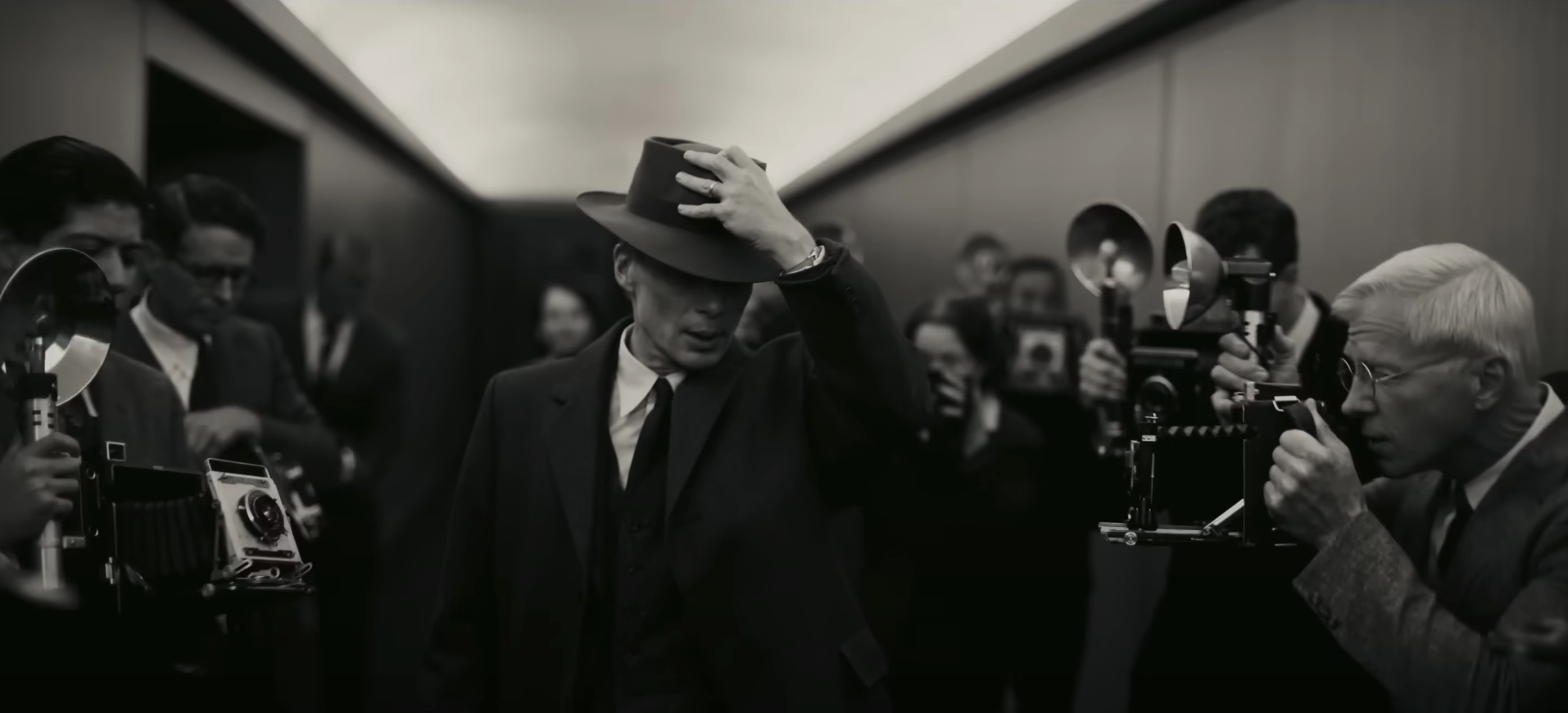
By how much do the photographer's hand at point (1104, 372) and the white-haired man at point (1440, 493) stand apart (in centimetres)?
91

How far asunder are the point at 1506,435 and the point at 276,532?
2.49 metres

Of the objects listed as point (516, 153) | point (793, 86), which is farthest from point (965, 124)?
point (516, 153)

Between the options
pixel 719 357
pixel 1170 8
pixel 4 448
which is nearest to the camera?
pixel 4 448

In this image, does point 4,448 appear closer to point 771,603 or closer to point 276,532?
point 276,532

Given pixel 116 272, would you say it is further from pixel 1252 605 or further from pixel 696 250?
pixel 1252 605

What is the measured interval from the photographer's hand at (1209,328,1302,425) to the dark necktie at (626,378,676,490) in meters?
1.18

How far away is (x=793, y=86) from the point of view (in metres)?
4.32

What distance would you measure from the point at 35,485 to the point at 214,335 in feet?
4.89

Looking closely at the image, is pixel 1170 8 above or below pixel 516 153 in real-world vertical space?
above

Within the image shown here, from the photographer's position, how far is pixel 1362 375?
9.34ft

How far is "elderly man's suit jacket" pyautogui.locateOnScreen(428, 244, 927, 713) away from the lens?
2.72 m

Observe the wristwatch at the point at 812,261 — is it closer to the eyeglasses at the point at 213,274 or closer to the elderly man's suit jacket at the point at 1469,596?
the elderly man's suit jacket at the point at 1469,596

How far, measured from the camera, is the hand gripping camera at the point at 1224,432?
104 inches

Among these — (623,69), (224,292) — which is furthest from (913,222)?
(224,292)
